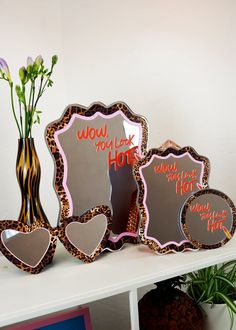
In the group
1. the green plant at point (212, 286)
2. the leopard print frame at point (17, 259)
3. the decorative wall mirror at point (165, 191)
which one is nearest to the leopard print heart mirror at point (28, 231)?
the leopard print frame at point (17, 259)

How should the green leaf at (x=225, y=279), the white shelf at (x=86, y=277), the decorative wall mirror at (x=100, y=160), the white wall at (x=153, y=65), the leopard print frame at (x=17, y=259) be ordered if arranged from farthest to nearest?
1. the white wall at (x=153, y=65)
2. the green leaf at (x=225, y=279)
3. the decorative wall mirror at (x=100, y=160)
4. the leopard print frame at (x=17, y=259)
5. the white shelf at (x=86, y=277)

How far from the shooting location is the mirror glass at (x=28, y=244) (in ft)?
3.18

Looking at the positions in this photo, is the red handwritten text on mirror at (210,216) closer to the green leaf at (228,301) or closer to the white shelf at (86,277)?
the white shelf at (86,277)

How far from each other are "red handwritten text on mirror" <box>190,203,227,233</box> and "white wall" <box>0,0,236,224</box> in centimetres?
51

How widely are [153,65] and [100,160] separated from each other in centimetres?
61

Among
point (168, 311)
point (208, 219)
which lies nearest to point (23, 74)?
point (208, 219)

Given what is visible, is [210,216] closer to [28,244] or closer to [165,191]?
[165,191]

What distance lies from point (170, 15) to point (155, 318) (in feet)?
3.69

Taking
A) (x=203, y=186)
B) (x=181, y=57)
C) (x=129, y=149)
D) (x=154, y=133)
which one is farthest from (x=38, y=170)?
(x=181, y=57)

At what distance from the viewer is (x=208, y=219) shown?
116cm

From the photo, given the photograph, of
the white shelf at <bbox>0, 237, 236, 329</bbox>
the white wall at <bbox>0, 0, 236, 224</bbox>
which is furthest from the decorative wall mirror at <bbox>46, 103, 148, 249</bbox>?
the white wall at <bbox>0, 0, 236, 224</bbox>

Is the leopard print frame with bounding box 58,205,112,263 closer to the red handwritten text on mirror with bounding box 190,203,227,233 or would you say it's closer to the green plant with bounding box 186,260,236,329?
the red handwritten text on mirror with bounding box 190,203,227,233

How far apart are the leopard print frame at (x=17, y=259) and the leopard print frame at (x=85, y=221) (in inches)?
0.9

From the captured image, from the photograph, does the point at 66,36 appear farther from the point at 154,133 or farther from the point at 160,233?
the point at 160,233
